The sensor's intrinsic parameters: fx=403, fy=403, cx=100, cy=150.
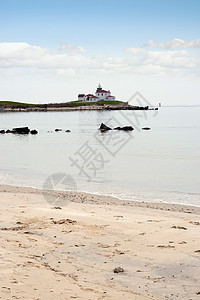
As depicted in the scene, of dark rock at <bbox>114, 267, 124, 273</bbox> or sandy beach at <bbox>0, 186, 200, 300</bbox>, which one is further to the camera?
dark rock at <bbox>114, 267, 124, 273</bbox>

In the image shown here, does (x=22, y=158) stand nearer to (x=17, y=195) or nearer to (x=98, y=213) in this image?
(x=17, y=195)

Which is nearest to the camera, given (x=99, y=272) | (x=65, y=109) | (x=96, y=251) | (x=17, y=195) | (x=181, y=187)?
(x=99, y=272)

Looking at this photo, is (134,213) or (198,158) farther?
(198,158)

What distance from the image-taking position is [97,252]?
872 centimetres

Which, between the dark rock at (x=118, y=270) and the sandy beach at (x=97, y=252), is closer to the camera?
the sandy beach at (x=97, y=252)

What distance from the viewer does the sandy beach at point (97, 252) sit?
6.57 meters

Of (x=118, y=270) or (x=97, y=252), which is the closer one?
(x=118, y=270)

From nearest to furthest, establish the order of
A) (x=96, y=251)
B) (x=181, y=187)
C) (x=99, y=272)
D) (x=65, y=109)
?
(x=99, y=272)
(x=96, y=251)
(x=181, y=187)
(x=65, y=109)

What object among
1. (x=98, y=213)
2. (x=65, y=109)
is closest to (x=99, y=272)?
(x=98, y=213)

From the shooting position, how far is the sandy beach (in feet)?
21.6

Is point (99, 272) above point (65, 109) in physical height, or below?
below

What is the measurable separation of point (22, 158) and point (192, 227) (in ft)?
74.4

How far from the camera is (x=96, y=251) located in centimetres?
878

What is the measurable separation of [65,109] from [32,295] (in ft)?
639
